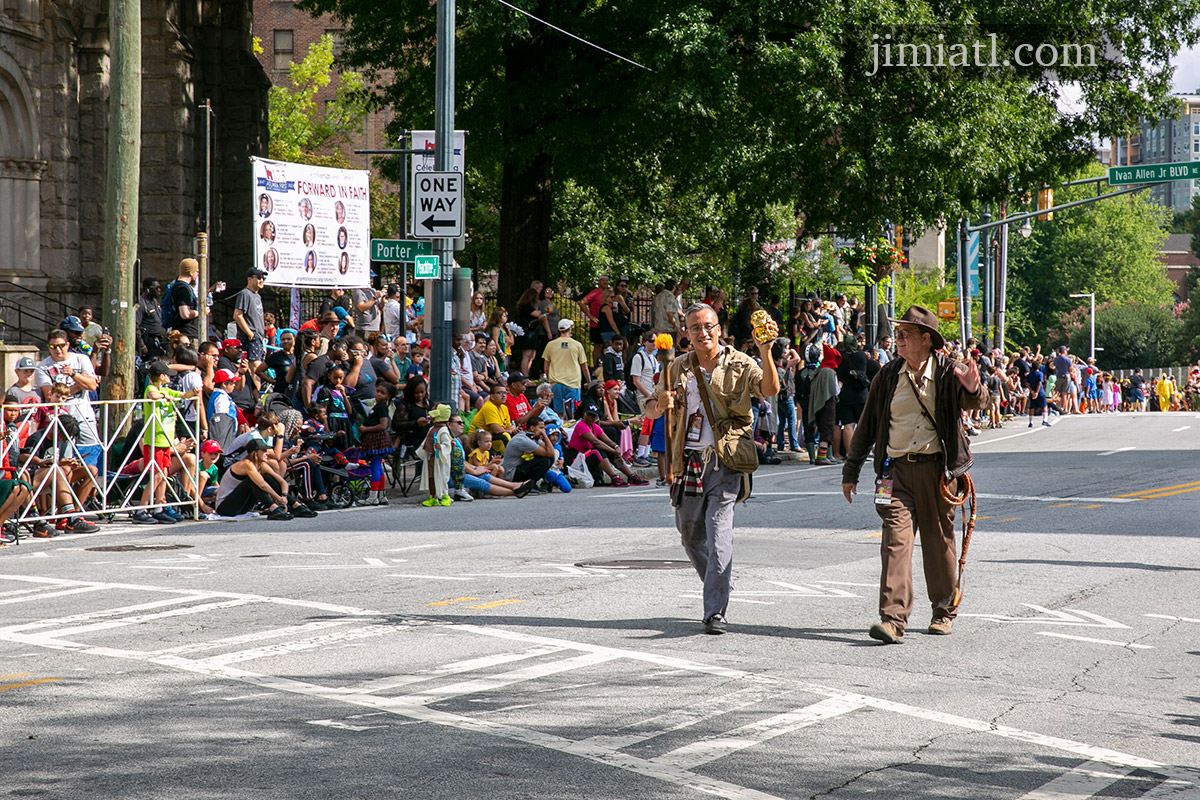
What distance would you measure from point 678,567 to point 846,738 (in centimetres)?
519

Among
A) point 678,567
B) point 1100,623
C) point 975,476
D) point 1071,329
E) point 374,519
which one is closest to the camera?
point 1100,623

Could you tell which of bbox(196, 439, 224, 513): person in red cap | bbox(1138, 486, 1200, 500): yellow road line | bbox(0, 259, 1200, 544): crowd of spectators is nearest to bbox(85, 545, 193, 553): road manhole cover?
bbox(0, 259, 1200, 544): crowd of spectators

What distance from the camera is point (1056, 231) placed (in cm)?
10775

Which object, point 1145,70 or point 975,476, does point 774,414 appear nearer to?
point 975,476

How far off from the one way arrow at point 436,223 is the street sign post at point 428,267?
0.41 metres

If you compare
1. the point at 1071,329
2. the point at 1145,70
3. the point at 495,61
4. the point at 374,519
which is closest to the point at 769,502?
the point at 374,519

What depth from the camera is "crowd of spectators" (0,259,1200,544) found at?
15016 millimetres

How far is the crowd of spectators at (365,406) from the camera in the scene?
49.3ft

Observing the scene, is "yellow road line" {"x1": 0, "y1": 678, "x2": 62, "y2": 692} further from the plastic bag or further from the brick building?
the brick building

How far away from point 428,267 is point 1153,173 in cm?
2166

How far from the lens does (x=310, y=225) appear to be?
22.1 meters

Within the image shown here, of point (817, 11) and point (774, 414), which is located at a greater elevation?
point (817, 11)

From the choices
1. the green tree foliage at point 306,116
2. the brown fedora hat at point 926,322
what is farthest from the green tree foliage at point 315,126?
the brown fedora hat at point 926,322

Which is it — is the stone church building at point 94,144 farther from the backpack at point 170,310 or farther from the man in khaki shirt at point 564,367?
the man in khaki shirt at point 564,367
